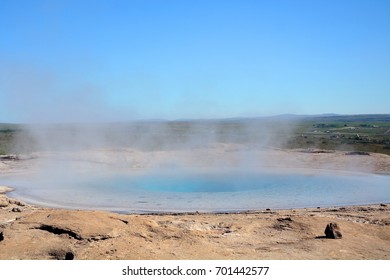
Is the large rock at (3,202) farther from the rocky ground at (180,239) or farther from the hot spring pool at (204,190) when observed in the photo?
the rocky ground at (180,239)

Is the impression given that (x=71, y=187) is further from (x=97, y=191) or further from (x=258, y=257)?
(x=258, y=257)

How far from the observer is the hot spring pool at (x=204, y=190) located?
1691 cm

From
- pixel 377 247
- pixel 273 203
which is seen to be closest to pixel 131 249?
pixel 377 247

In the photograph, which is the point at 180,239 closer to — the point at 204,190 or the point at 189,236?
the point at 189,236

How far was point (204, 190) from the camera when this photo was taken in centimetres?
2019

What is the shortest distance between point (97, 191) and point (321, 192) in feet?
35.1

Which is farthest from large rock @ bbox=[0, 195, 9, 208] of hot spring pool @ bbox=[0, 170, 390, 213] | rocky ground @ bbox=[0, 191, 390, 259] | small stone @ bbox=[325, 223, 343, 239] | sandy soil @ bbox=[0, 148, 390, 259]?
small stone @ bbox=[325, 223, 343, 239]

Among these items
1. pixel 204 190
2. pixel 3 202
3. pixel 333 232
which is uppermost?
pixel 3 202

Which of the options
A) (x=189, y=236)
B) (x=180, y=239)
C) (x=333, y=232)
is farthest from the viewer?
(x=333, y=232)

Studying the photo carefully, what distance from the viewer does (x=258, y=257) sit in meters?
8.91

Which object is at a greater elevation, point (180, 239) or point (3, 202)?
point (3, 202)

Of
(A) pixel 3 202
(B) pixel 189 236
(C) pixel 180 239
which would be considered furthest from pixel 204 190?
(C) pixel 180 239
